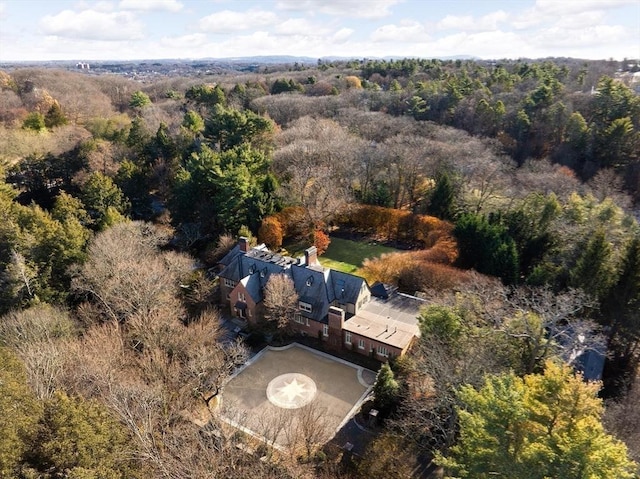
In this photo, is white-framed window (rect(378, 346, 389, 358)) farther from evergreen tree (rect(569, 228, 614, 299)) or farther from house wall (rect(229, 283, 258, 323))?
evergreen tree (rect(569, 228, 614, 299))

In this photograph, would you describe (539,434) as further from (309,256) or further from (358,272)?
(358,272)

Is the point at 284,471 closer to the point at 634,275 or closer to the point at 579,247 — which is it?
the point at 634,275

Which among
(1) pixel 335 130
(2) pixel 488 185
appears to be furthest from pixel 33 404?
(1) pixel 335 130

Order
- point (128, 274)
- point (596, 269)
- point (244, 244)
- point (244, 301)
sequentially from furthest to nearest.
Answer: point (244, 244) < point (244, 301) < point (128, 274) < point (596, 269)

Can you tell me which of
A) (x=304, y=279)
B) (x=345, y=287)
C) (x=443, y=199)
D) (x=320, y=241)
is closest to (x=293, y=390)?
(x=345, y=287)

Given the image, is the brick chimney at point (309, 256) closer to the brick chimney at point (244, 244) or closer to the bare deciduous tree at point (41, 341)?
the brick chimney at point (244, 244)

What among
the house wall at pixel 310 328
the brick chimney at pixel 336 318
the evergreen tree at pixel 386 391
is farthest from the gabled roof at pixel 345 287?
the evergreen tree at pixel 386 391
